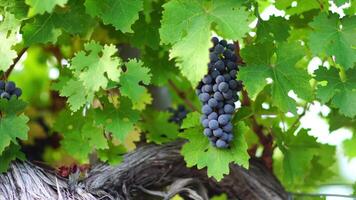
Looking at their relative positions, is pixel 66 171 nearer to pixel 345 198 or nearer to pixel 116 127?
pixel 116 127

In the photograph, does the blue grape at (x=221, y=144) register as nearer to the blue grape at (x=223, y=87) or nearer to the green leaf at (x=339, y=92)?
the blue grape at (x=223, y=87)

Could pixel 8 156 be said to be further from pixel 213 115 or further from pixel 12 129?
pixel 213 115

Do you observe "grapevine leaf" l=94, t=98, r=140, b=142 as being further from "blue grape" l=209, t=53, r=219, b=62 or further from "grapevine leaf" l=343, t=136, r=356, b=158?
"grapevine leaf" l=343, t=136, r=356, b=158

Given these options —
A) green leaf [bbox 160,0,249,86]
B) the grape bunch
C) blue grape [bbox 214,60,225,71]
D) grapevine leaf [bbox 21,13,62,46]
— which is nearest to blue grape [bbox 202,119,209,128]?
the grape bunch

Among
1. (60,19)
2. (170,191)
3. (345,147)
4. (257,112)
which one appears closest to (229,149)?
(257,112)

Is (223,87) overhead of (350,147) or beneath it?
beneath

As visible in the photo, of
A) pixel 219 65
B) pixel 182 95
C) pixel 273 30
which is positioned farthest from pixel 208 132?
pixel 182 95

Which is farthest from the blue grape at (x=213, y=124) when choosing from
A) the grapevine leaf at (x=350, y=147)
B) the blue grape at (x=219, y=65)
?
the grapevine leaf at (x=350, y=147)
